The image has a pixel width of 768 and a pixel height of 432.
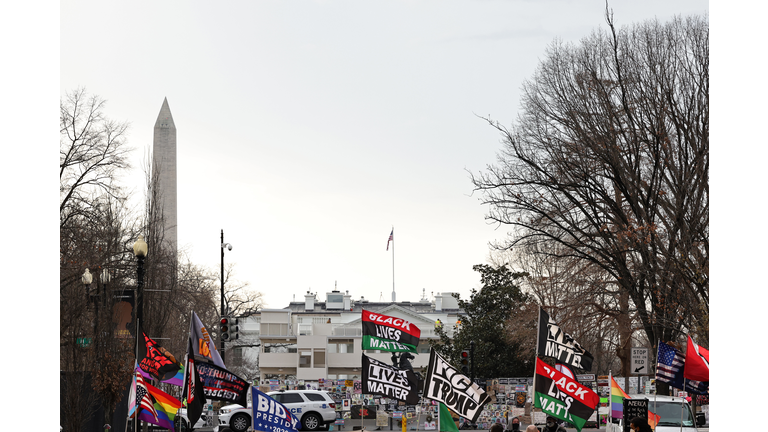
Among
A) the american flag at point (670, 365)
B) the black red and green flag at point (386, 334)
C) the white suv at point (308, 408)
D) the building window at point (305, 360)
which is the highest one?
the black red and green flag at point (386, 334)

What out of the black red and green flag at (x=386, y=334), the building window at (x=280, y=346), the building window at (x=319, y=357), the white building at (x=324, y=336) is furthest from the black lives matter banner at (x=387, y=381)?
the building window at (x=280, y=346)

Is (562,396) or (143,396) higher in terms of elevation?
(562,396)

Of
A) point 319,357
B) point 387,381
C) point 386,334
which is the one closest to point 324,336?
point 319,357

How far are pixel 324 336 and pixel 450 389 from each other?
2122 inches

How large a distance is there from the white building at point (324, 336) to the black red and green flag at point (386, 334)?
3448cm

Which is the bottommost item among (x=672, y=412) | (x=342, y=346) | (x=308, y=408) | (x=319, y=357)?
(x=319, y=357)

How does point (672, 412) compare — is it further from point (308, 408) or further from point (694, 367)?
point (308, 408)

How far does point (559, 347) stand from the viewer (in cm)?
1652

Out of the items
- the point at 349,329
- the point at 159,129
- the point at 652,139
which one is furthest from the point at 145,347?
the point at 349,329

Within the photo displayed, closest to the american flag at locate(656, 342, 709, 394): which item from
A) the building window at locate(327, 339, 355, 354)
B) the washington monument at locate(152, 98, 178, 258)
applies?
the washington monument at locate(152, 98, 178, 258)

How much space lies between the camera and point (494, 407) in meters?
34.8

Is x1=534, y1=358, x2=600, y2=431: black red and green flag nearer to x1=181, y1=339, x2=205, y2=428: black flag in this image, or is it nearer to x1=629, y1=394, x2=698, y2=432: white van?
x1=629, y1=394, x2=698, y2=432: white van

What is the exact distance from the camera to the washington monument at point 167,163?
57438mm

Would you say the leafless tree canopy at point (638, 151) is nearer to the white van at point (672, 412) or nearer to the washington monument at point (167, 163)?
the white van at point (672, 412)
